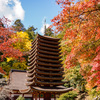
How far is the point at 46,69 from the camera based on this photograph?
51.7 ft

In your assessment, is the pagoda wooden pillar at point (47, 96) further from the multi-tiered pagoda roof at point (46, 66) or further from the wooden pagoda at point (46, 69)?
the multi-tiered pagoda roof at point (46, 66)

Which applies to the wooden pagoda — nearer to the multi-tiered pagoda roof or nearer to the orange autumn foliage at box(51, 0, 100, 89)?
the multi-tiered pagoda roof

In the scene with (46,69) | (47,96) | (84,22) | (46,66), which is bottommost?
(47,96)

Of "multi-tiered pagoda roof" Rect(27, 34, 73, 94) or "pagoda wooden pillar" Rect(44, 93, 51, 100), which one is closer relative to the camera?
"pagoda wooden pillar" Rect(44, 93, 51, 100)

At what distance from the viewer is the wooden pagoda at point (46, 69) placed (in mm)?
14841

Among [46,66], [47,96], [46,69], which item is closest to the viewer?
[47,96]

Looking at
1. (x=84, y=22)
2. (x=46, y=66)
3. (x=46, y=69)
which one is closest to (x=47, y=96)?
(x=46, y=69)

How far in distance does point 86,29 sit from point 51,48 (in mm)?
10732

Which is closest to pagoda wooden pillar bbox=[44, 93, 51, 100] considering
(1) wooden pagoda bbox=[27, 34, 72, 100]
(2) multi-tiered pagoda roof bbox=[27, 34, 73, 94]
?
(1) wooden pagoda bbox=[27, 34, 72, 100]

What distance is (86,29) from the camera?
7.14 metres

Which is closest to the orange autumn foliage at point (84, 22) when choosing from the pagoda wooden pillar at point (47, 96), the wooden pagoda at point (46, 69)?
the wooden pagoda at point (46, 69)

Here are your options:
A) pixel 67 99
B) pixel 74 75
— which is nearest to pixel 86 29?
pixel 67 99

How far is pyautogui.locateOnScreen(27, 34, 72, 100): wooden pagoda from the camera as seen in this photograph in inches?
584

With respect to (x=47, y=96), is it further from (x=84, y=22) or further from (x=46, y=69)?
(x=84, y=22)
